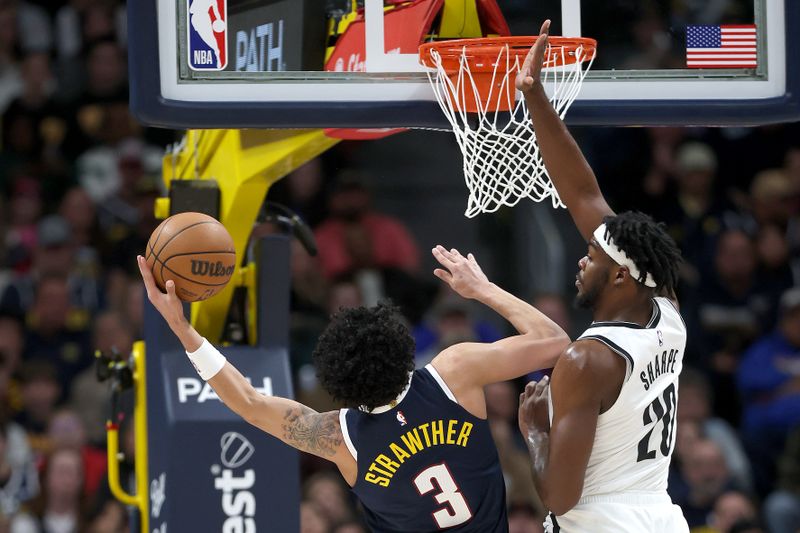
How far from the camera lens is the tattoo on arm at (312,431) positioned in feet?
13.6

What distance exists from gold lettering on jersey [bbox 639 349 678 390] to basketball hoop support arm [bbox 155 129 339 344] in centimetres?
147

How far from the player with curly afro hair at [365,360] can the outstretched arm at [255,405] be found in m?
0.16

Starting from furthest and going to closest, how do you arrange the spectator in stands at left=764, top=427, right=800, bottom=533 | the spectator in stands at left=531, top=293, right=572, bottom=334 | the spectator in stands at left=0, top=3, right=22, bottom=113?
the spectator in stands at left=0, top=3, right=22, bottom=113, the spectator in stands at left=531, top=293, right=572, bottom=334, the spectator in stands at left=764, top=427, right=800, bottom=533

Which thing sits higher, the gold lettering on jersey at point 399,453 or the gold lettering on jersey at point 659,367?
the gold lettering on jersey at point 659,367

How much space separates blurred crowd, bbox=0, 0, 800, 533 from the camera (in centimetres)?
821

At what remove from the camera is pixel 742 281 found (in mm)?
9531

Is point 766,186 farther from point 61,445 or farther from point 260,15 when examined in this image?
point 260,15

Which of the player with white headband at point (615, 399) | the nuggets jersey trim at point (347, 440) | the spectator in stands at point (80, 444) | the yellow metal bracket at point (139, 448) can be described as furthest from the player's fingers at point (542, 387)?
the spectator in stands at point (80, 444)

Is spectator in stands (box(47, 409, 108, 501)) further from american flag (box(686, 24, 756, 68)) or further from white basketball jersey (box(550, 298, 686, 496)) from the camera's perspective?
american flag (box(686, 24, 756, 68))

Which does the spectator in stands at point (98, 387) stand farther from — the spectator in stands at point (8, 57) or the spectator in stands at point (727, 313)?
the spectator in stands at point (727, 313)

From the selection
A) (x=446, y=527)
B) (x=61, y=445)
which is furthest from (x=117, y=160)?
(x=446, y=527)

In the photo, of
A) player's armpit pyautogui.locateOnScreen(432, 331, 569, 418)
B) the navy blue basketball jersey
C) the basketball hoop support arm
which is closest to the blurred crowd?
the basketball hoop support arm

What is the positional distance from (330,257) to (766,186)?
10.8 ft

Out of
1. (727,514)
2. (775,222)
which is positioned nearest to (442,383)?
(727,514)
